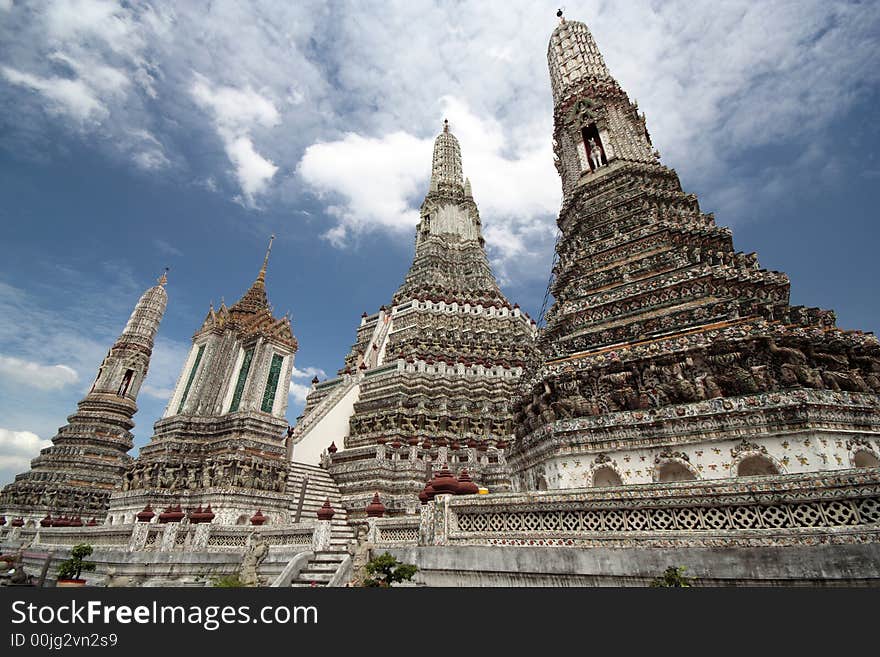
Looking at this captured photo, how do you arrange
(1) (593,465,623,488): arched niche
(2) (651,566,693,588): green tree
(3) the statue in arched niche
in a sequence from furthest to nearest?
(3) the statue in arched niche
(1) (593,465,623,488): arched niche
(2) (651,566,693,588): green tree

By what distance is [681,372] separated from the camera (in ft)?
33.0

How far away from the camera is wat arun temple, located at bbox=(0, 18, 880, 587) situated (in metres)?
6.36

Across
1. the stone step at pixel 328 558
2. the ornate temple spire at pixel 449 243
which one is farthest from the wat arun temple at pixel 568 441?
the ornate temple spire at pixel 449 243

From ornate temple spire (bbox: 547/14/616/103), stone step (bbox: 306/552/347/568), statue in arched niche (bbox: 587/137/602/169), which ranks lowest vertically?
stone step (bbox: 306/552/347/568)

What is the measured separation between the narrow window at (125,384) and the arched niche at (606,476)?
1371 inches

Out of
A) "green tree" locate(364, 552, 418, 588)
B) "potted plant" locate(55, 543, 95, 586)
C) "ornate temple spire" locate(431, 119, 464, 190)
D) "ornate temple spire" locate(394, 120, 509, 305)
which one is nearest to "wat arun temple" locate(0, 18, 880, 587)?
"green tree" locate(364, 552, 418, 588)

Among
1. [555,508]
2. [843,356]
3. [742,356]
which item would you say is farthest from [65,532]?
[843,356]

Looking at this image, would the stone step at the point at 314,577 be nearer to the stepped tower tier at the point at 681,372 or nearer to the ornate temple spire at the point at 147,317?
the stepped tower tier at the point at 681,372

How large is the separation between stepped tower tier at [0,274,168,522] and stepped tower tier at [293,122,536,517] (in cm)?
1303

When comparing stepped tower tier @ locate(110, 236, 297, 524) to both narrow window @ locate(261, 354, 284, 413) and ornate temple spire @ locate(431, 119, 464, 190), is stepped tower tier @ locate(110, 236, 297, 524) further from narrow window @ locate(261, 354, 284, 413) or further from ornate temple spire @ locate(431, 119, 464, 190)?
ornate temple spire @ locate(431, 119, 464, 190)

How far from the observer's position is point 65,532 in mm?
16219

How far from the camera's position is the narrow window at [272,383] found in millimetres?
26472
